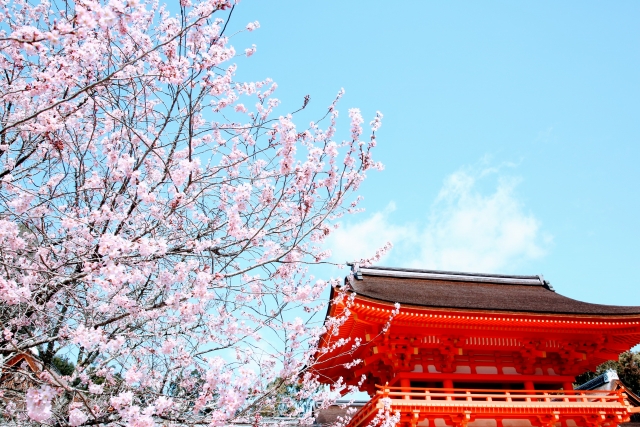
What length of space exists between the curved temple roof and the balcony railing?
1660 mm

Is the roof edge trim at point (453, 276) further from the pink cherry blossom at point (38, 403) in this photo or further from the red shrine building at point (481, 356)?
the pink cherry blossom at point (38, 403)

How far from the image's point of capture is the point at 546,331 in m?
10.2

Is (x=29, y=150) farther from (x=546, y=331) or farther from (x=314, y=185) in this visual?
(x=546, y=331)

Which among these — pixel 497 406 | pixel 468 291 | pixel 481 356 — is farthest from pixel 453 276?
pixel 497 406

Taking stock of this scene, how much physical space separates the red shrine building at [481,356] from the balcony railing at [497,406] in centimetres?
2

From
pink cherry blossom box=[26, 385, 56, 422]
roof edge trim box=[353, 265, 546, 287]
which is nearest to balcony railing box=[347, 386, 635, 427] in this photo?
roof edge trim box=[353, 265, 546, 287]

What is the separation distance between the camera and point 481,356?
10.5 m

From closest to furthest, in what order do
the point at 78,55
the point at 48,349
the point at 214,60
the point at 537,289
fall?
the point at 78,55 → the point at 214,60 → the point at 48,349 → the point at 537,289

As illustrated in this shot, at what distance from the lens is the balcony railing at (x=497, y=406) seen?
29.4 feet

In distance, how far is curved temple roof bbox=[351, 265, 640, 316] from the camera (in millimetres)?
10078

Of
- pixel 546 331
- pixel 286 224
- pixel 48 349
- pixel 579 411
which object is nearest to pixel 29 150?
pixel 48 349

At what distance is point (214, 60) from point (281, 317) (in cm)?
277

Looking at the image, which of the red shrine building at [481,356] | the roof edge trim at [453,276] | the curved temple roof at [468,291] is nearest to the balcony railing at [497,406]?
the red shrine building at [481,356]

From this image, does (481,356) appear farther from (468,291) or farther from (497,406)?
(468,291)
